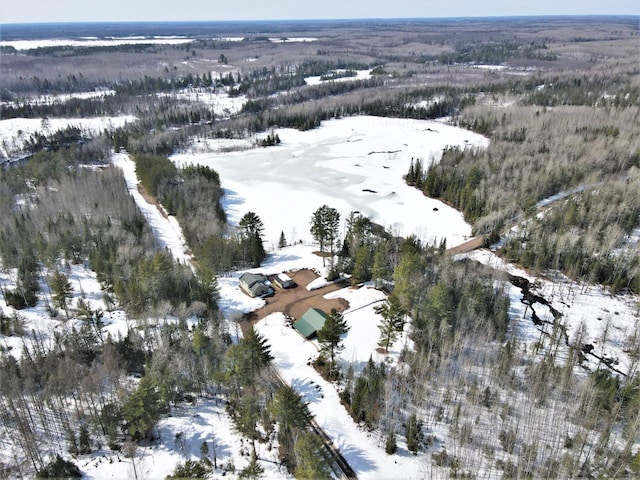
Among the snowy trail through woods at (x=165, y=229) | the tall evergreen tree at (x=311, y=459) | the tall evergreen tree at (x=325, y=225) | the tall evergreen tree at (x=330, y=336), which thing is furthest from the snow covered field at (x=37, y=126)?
the tall evergreen tree at (x=311, y=459)

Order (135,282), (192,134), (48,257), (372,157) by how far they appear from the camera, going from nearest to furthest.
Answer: (135,282) → (48,257) → (372,157) → (192,134)

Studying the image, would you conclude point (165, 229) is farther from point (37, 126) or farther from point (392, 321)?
point (37, 126)

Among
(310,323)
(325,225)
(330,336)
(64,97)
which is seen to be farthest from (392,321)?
(64,97)

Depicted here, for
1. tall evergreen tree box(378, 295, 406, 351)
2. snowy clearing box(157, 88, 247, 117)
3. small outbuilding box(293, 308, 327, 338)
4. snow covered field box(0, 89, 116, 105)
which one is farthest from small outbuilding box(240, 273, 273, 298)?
snow covered field box(0, 89, 116, 105)

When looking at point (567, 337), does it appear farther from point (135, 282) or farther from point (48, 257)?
point (48, 257)

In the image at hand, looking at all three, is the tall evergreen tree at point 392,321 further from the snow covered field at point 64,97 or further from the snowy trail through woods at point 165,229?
the snow covered field at point 64,97

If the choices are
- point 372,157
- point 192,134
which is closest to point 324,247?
point 372,157
